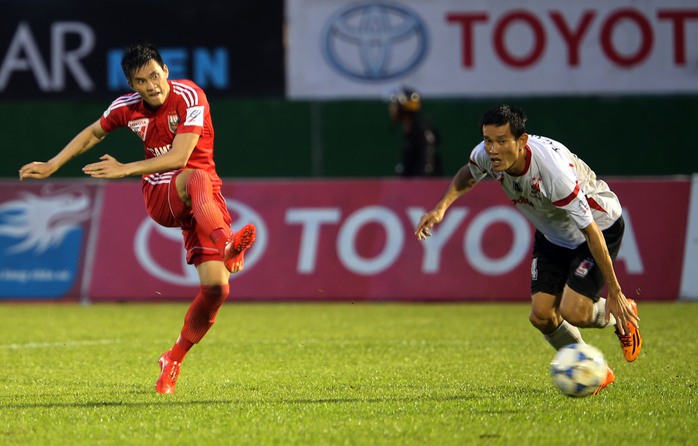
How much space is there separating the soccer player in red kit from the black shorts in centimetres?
178

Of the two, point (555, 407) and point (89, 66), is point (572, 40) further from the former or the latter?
point (555, 407)

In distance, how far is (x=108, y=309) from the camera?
13.7 m

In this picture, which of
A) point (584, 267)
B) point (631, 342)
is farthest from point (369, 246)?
point (631, 342)

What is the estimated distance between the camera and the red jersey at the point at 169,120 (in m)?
7.48

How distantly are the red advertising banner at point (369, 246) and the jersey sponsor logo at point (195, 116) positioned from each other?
660cm

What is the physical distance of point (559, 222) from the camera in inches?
297

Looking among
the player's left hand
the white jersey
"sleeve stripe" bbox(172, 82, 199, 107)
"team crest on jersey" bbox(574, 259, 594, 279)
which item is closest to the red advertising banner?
the white jersey

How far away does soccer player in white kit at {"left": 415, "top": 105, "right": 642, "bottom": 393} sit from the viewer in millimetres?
6918

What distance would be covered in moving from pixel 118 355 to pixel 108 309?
418 cm

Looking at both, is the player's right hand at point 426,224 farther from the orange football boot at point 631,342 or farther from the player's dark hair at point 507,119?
the orange football boot at point 631,342

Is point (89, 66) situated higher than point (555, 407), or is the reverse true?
point (89, 66)

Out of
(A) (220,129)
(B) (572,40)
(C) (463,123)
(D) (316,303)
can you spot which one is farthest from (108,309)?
(B) (572,40)

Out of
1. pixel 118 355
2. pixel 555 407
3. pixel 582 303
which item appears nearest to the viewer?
pixel 555 407

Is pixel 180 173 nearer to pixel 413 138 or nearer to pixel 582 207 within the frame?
pixel 582 207
